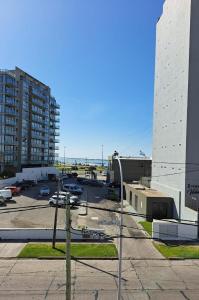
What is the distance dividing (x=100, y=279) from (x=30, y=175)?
225 ft

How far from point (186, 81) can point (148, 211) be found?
16018mm

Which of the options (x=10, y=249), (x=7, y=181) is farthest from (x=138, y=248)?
(x=7, y=181)

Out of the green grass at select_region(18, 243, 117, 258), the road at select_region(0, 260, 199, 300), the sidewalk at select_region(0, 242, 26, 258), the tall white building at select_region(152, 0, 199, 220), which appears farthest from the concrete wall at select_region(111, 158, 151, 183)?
the road at select_region(0, 260, 199, 300)

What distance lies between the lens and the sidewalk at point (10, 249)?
94.7 feet

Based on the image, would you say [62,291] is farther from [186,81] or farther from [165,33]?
[165,33]

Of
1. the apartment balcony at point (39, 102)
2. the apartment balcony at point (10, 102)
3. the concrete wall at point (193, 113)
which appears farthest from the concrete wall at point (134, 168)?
the apartment balcony at point (39, 102)

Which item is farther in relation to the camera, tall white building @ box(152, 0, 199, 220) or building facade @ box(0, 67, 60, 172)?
building facade @ box(0, 67, 60, 172)

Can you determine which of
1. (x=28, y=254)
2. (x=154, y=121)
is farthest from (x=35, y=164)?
(x=28, y=254)

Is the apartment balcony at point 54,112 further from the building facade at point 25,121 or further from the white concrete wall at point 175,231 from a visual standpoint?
the white concrete wall at point 175,231

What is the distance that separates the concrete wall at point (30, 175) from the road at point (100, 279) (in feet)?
156

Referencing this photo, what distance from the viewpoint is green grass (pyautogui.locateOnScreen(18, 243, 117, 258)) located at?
28.7 m

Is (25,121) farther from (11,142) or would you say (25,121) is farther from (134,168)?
(134,168)

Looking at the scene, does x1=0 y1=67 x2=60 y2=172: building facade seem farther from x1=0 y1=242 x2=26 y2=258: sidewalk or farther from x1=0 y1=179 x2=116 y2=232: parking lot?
x1=0 y1=242 x2=26 y2=258: sidewalk

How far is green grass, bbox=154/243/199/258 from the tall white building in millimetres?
4998
